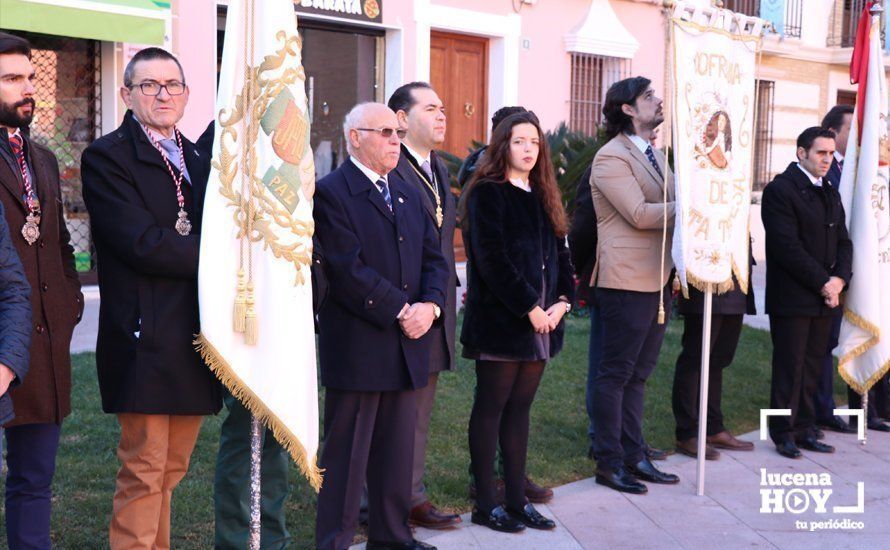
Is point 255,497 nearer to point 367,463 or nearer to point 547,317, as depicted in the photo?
point 367,463

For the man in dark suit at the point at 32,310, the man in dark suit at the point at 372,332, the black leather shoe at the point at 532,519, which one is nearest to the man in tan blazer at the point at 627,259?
the black leather shoe at the point at 532,519

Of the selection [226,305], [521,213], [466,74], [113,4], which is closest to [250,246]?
[226,305]

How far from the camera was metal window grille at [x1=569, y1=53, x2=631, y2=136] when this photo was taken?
15.6 meters

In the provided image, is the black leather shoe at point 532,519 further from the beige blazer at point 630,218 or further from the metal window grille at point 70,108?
the metal window grille at point 70,108

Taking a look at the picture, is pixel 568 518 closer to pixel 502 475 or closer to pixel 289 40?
pixel 502 475

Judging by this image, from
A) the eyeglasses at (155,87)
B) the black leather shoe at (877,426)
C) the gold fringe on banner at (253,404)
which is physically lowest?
the black leather shoe at (877,426)

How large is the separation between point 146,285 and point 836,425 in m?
5.40

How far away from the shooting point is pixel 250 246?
357 cm

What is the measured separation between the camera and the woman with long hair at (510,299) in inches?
194

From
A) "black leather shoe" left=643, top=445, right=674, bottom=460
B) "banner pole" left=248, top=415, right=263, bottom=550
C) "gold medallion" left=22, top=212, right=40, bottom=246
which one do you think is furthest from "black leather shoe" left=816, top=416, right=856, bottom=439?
"gold medallion" left=22, top=212, right=40, bottom=246

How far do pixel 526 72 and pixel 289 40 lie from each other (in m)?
11.5

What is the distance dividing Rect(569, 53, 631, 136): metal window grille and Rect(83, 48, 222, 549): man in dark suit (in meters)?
12.1

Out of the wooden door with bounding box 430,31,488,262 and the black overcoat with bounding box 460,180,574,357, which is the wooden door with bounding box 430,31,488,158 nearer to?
the wooden door with bounding box 430,31,488,262

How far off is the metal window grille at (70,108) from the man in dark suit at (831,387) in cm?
747
